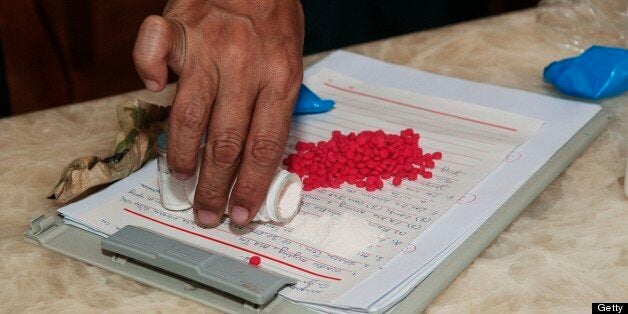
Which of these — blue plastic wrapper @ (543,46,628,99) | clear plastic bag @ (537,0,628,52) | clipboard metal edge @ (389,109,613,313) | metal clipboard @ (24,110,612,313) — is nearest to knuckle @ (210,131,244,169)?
metal clipboard @ (24,110,612,313)

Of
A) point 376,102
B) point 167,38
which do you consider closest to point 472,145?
point 376,102

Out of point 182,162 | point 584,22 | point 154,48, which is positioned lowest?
point 584,22

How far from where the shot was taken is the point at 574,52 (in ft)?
4.15

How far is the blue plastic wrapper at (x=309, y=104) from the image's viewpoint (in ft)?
3.69

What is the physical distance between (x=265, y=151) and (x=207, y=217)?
0.09 meters

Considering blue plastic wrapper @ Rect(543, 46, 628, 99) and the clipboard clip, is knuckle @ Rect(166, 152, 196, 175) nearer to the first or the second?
the clipboard clip

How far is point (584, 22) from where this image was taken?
134 cm

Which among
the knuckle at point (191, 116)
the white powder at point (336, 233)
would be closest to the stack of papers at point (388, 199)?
the white powder at point (336, 233)

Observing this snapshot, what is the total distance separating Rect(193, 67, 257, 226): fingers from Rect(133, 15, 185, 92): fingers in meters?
0.06

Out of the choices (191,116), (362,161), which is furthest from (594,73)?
(191,116)

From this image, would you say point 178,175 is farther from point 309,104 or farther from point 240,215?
point 309,104

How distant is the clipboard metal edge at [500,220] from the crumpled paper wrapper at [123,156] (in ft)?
1.28

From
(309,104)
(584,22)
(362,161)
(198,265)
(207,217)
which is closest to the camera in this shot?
(198,265)

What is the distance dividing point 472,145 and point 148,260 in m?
0.44
